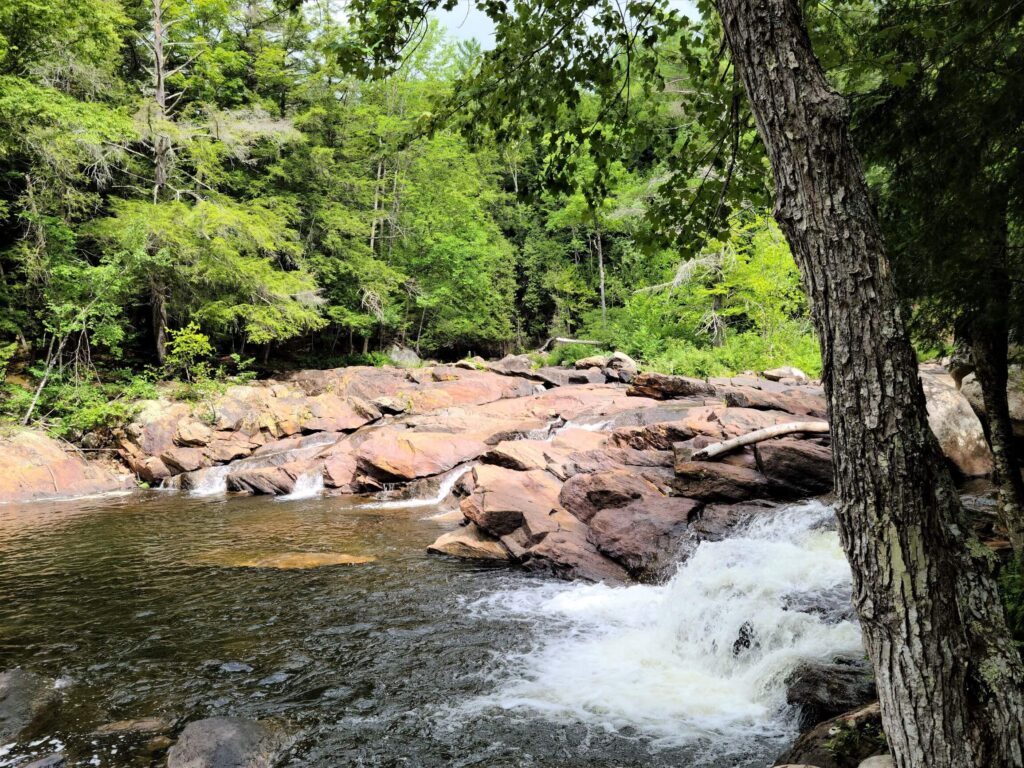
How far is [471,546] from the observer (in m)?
9.57

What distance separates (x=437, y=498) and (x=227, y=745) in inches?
385

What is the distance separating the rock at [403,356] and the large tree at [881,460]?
27205 millimetres

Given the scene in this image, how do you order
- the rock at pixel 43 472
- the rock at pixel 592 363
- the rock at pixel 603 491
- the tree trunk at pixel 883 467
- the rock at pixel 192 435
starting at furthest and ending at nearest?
the rock at pixel 592 363 → the rock at pixel 192 435 → the rock at pixel 43 472 → the rock at pixel 603 491 → the tree trunk at pixel 883 467

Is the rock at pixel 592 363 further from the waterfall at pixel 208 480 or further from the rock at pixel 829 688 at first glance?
the rock at pixel 829 688

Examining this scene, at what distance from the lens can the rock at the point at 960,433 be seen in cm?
927

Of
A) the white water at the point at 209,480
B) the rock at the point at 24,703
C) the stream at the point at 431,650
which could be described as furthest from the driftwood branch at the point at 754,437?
the white water at the point at 209,480

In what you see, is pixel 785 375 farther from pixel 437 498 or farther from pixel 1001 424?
pixel 1001 424

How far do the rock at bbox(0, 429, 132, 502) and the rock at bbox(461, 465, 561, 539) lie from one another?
1169cm

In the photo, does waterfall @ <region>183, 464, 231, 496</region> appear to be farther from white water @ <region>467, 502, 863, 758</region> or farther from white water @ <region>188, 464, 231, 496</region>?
white water @ <region>467, 502, 863, 758</region>

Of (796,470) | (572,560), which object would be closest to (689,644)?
(572,560)

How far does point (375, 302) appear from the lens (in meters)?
28.2

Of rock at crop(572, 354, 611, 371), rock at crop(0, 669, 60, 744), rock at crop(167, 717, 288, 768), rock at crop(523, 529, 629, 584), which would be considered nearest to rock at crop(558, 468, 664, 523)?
rock at crop(523, 529, 629, 584)

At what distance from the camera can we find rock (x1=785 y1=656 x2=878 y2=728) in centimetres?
447

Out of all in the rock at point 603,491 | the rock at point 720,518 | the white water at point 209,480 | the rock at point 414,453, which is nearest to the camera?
the rock at point 720,518
